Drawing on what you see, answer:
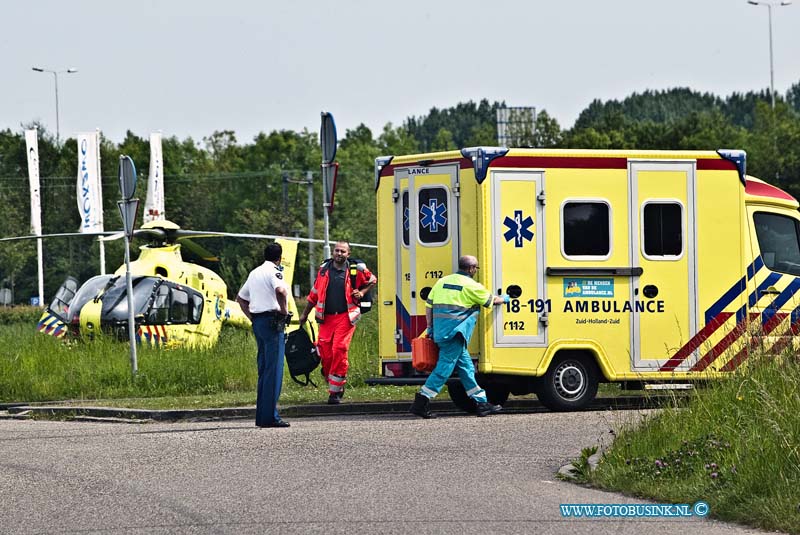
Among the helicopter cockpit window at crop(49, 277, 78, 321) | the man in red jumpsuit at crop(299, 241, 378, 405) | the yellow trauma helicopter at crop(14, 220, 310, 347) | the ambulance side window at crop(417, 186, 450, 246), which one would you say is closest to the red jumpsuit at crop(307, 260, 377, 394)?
the man in red jumpsuit at crop(299, 241, 378, 405)

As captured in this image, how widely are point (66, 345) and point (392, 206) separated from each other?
774 centimetres

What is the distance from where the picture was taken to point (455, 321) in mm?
14500

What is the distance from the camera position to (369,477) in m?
10.3

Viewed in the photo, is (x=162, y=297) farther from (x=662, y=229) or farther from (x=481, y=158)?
(x=662, y=229)

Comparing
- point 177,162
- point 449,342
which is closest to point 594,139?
point 177,162

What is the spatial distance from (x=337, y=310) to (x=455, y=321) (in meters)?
2.05

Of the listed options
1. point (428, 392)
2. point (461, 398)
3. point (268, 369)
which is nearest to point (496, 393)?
point (461, 398)

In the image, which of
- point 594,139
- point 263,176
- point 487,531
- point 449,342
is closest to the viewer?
Result: point 487,531

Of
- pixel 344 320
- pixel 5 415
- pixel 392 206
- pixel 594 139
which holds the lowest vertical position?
pixel 5 415

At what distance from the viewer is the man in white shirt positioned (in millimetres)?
13883

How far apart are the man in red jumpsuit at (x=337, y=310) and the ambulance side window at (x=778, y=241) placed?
4.29m

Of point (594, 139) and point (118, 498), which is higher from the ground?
point (594, 139)

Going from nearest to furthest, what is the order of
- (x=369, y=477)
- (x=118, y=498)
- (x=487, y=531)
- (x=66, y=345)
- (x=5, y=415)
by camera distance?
(x=487, y=531) → (x=118, y=498) → (x=369, y=477) → (x=5, y=415) → (x=66, y=345)

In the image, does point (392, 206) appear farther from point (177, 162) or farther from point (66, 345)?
point (177, 162)
